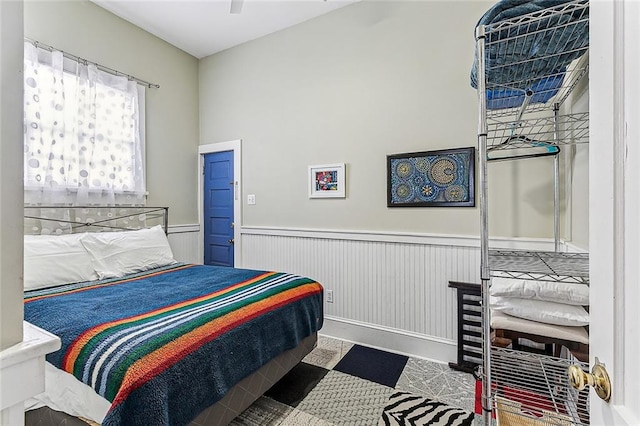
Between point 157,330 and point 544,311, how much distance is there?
1699 mm

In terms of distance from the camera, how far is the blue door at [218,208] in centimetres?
373

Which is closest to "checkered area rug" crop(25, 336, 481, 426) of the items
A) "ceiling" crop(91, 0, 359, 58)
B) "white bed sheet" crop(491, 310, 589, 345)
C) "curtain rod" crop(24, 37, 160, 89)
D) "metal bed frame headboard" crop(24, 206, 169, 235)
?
"white bed sheet" crop(491, 310, 589, 345)

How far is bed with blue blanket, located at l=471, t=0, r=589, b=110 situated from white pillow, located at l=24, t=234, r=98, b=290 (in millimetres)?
2896

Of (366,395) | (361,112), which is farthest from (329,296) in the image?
(361,112)

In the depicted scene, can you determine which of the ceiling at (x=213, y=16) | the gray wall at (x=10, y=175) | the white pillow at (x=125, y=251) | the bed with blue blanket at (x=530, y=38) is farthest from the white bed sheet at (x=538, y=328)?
the ceiling at (x=213, y=16)

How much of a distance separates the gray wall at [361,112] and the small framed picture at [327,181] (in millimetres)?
64

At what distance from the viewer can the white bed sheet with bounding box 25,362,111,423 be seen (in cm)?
120

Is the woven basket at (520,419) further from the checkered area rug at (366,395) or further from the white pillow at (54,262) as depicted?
the white pillow at (54,262)

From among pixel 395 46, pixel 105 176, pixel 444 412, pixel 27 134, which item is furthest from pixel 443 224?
pixel 27 134

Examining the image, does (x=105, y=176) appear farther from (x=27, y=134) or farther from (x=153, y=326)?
(x=153, y=326)

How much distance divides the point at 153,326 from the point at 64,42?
9.20 feet

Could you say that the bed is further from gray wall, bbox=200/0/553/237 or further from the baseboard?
gray wall, bbox=200/0/553/237

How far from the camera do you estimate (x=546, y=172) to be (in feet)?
7.00
